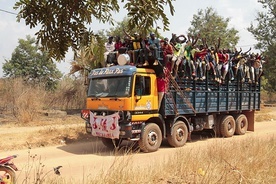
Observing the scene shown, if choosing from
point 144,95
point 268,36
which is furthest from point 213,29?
point 144,95

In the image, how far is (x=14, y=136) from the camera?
38.2ft

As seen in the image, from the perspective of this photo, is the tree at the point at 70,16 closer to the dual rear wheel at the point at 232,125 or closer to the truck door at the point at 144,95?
the truck door at the point at 144,95

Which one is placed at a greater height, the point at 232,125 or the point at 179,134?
the point at 232,125

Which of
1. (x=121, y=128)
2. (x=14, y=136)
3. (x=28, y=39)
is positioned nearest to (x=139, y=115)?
(x=121, y=128)

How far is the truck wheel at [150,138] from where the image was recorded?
32.4 feet

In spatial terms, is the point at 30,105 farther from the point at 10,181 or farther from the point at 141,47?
the point at 10,181

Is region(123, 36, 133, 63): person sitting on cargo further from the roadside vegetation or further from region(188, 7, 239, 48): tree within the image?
region(188, 7, 239, 48): tree

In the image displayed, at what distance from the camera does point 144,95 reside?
9.99m

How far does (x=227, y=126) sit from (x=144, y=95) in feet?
15.4

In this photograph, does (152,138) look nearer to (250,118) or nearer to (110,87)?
(110,87)

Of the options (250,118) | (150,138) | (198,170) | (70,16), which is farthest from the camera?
(250,118)

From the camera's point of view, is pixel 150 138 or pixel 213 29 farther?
pixel 213 29

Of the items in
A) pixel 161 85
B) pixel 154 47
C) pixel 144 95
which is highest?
pixel 154 47

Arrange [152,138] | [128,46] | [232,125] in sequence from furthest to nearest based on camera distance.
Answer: [232,125] < [128,46] < [152,138]
